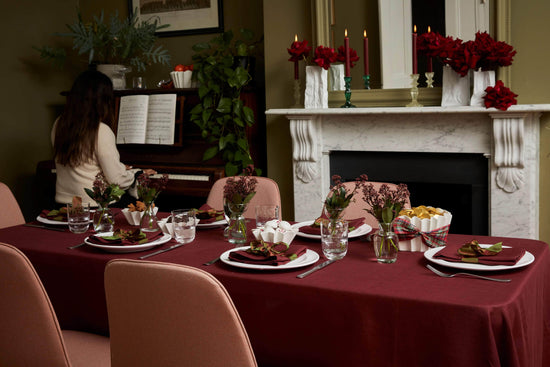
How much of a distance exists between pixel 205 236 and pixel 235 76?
197 cm

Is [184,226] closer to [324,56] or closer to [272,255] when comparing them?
[272,255]

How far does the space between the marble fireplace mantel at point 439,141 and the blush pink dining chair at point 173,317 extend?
2.36 meters

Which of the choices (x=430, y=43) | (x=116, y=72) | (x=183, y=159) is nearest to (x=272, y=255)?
(x=430, y=43)

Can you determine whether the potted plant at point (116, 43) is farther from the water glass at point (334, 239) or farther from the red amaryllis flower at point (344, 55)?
the water glass at point (334, 239)

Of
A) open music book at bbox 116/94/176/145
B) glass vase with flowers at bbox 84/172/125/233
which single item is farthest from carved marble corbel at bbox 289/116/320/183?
glass vase with flowers at bbox 84/172/125/233

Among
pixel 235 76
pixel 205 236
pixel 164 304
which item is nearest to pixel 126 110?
pixel 235 76

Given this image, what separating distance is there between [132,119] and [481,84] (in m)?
2.49

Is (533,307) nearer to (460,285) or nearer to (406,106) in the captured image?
(460,285)

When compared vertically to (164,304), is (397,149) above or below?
above

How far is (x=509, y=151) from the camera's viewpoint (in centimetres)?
322

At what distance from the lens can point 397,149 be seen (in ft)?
11.8

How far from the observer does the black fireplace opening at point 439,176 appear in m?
3.43

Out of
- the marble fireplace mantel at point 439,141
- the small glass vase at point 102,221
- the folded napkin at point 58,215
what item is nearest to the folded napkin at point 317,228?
the small glass vase at point 102,221

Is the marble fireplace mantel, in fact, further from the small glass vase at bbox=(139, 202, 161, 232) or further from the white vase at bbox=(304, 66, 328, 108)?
the small glass vase at bbox=(139, 202, 161, 232)
